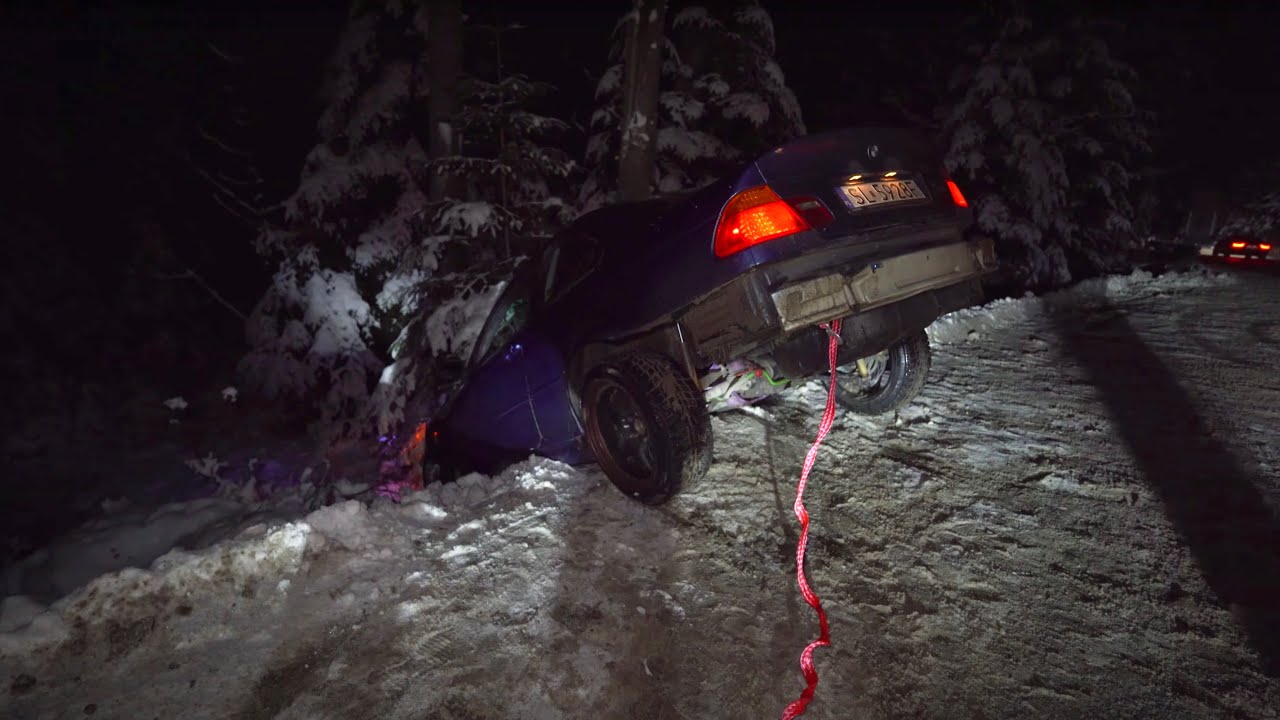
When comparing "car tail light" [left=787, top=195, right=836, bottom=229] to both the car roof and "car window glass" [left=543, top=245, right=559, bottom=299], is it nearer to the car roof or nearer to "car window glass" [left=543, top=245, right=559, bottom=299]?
the car roof

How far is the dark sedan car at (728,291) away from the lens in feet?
7.84

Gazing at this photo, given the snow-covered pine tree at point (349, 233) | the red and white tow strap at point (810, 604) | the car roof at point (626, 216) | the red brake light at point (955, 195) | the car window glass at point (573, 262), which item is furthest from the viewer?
the snow-covered pine tree at point (349, 233)

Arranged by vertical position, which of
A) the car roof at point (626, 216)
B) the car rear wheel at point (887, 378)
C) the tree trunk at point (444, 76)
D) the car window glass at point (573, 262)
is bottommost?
the car rear wheel at point (887, 378)

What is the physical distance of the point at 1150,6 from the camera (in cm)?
1827

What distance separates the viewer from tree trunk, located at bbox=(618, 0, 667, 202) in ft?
20.0

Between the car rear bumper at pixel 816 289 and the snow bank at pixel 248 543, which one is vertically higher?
the car rear bumper at pixel 816 289

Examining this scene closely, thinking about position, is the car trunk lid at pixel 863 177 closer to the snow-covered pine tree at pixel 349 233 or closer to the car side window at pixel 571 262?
the car side window at pixel 571 262

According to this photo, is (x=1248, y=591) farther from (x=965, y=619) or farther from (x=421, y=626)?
(x=421, y=626)

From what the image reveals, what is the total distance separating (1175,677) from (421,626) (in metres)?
2.69

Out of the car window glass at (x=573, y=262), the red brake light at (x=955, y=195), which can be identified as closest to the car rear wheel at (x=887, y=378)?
the red brake light at (x=955, y=195)

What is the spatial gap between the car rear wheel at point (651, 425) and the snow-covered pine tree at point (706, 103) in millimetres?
6132

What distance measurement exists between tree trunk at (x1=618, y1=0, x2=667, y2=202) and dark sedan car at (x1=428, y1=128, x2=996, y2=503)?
11.0 ft

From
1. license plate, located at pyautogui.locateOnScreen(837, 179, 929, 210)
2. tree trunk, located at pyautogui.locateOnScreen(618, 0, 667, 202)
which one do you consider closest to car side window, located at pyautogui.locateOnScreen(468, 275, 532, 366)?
license plate, located at pyautogui.locateOnScreen(837, 179, 929, 210)

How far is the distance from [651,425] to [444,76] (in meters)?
6.98
